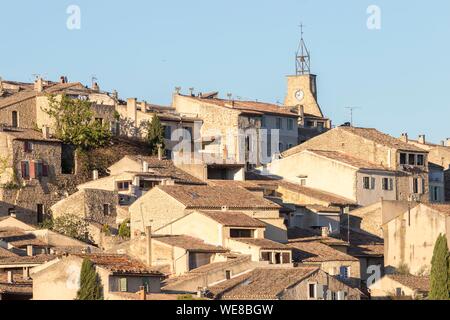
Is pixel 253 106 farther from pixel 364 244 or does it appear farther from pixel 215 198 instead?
pixel 215 198

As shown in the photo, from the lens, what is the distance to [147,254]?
63.2 metres

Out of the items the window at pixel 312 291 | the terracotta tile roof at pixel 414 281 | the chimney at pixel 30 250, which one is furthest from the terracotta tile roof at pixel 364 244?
the window at pixel 312 291

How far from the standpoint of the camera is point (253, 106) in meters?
94.1

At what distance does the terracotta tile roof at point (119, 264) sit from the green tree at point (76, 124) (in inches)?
966

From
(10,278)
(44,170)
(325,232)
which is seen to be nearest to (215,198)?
(325,232)

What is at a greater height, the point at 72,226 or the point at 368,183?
the point at 368,183

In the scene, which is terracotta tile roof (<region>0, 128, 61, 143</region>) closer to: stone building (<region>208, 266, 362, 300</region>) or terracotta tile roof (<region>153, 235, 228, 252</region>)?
terracotta tile roof (<region>153, 235, 228, 252</region>)

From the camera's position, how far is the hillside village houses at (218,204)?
188 feet

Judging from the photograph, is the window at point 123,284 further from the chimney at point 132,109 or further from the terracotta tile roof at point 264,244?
the chimney at point 132,109

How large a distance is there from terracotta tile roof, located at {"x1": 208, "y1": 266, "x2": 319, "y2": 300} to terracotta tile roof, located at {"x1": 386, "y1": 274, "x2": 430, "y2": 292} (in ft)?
21.4

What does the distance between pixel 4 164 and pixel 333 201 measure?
1489 centimetres

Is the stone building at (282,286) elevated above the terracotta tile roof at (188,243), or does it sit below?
below

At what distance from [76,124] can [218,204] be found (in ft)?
54.3
